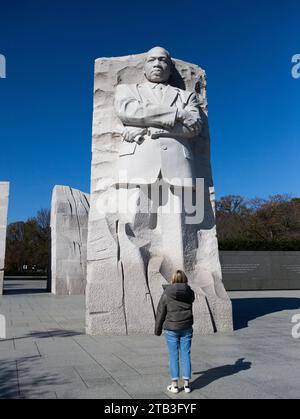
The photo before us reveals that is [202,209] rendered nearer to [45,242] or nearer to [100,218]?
[100,218]

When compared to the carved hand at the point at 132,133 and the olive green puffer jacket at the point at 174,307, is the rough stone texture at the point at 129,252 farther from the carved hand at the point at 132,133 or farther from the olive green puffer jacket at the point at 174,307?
the olive green puffer jacket at the point at 174,307

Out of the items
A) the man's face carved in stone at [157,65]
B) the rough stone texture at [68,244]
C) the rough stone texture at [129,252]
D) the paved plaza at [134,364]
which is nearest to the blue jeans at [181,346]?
the paved plaza at [134,364]

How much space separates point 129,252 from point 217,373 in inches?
123

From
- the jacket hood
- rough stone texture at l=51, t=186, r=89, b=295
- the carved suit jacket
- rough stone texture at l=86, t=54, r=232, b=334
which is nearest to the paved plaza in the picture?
rough stone texture at l=86, t=54, r=232, b=334

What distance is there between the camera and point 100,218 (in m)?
7.46

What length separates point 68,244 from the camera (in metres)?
15.0

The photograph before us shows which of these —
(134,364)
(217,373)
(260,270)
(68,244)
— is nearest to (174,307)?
(217,373)

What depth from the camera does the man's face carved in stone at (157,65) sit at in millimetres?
7891

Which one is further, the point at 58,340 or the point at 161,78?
the point at 161,78

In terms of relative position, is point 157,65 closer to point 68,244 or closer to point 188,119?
point 188,119

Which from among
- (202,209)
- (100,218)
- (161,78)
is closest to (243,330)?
(202,209)

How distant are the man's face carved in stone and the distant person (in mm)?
4985

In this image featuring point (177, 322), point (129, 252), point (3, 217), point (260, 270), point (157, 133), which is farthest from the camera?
point (260, 270)
